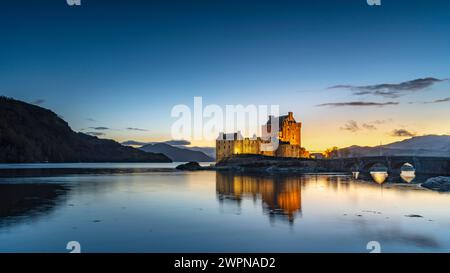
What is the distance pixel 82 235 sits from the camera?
1612 cm

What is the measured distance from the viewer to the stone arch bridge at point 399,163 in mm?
59406

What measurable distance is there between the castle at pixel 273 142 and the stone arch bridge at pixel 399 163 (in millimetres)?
15891

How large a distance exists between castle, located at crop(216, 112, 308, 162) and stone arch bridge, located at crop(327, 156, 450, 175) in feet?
52.1

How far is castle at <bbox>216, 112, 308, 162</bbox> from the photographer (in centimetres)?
10044

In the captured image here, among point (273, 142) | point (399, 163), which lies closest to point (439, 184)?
point (399, 163)

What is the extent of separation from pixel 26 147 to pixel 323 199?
577 feet

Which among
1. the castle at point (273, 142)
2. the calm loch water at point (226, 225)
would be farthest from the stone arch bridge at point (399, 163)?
the calm loch water at point (226, 225)

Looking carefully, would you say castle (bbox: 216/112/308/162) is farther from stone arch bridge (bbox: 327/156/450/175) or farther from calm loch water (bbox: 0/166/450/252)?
calm loch water (bbox: 0/166/450/252)

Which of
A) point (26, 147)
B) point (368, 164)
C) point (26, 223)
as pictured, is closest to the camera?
point (26, 223)

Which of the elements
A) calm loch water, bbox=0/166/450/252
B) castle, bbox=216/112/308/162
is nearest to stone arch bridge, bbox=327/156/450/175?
castle, bbox=216/112/308/162

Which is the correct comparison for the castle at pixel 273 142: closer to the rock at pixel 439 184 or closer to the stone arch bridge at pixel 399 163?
the stone arch bridge at pixel 399 163
